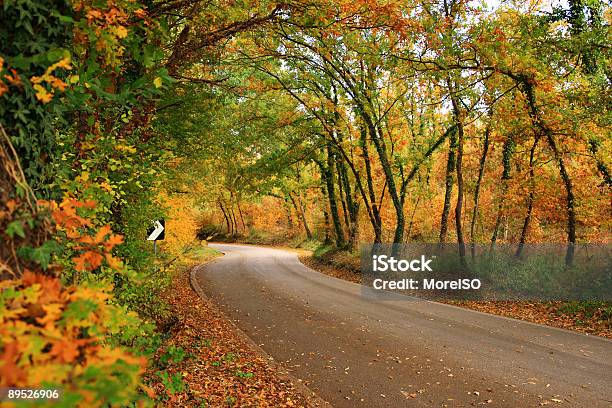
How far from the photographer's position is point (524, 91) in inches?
545

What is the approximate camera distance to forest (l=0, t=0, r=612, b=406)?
2.35 meters

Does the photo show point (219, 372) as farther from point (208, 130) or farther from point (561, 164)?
point (561, 164)

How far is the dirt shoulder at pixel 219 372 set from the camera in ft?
18.0

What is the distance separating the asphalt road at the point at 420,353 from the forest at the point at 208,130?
8.10 feet

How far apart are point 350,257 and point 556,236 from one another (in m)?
9.33

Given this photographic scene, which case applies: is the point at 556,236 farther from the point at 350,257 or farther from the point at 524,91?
the point at 350,257

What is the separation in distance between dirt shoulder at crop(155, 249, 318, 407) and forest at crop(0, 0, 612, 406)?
11.2 inches

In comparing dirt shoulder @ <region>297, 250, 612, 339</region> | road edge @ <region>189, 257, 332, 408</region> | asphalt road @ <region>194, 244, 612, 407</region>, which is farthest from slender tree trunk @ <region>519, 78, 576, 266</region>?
road edge @ <region>189, 257, 332, 408</region>

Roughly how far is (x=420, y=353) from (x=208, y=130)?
793cm

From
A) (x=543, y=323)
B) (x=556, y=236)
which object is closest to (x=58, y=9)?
(x=543, y=323)

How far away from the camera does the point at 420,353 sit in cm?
804

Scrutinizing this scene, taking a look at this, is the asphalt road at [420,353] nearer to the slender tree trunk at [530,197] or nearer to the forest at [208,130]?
the forest at [208,130]

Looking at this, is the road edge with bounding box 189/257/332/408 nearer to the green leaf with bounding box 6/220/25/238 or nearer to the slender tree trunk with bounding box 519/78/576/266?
the green leaf with bounding box 6/220/25/238

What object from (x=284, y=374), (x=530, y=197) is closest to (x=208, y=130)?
(x=284, y=374)
